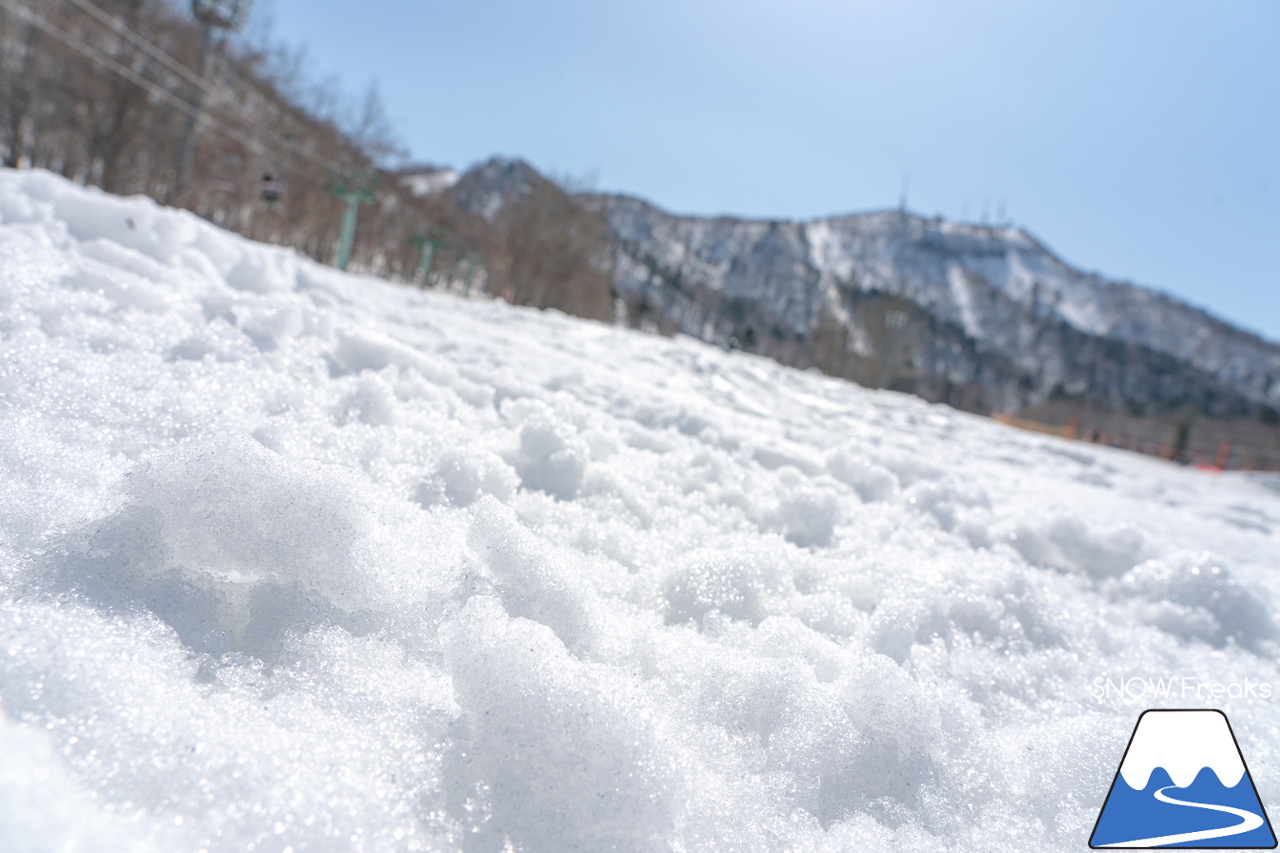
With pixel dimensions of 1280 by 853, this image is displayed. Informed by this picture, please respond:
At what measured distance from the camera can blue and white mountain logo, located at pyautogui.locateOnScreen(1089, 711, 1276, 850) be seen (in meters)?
1.01

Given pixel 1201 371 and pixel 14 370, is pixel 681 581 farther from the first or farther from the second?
pixel 1201 371

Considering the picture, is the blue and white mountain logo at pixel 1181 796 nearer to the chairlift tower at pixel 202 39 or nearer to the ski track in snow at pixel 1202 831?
the ski track in snow at pixel 1202 831

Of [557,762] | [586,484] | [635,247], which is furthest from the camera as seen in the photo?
[635,247]

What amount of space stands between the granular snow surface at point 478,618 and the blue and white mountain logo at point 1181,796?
0.12ft

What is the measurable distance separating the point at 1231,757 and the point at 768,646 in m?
0.91

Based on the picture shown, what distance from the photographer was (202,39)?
62.4 feet

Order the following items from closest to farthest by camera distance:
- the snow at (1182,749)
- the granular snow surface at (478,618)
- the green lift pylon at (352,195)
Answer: the granular snow surface at (478,618) → the snow at (1182,749) → the green lift pylon at (352,195)

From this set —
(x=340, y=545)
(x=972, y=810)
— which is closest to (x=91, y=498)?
(x=340, y=545)

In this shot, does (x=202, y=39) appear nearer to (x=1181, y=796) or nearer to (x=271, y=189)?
(x=271, y=189)

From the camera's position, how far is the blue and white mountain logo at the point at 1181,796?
101 cm

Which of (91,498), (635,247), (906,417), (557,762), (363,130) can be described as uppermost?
(635,247)

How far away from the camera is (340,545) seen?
3.56 feet
